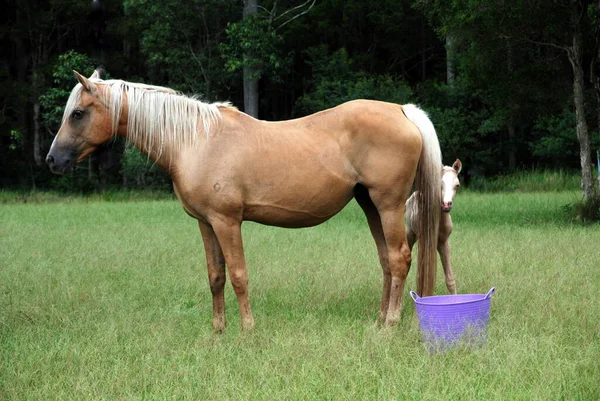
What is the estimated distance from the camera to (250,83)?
80.5 ft

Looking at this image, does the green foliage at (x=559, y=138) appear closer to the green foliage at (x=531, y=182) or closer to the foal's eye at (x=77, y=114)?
the green foliage at (x=531, y=182)

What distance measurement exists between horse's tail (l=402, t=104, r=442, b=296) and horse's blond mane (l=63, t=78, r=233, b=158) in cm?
176

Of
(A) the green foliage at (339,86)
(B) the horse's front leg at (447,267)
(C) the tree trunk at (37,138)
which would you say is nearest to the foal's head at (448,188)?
(B) the horse's front leg at (447,267)

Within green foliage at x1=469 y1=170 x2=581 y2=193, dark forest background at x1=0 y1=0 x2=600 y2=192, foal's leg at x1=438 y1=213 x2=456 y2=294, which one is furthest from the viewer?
dark forest background at x1=0 y1=0 x2=600 y2=192

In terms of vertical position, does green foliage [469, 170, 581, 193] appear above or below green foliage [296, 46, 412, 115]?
below

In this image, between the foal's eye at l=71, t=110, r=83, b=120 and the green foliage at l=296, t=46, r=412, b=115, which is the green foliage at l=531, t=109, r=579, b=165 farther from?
the foal's eye at l=71, t=110, r=83, b=120

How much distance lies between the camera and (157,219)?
52.4ft

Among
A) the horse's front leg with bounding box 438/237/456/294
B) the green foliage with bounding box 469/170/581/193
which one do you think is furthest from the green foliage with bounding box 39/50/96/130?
the horse's front leg with bounding box 438/237/456/294

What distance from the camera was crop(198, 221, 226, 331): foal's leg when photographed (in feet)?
20.1

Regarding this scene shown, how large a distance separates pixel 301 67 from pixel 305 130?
85.9ft

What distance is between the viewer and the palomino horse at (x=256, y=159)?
19.2 ft

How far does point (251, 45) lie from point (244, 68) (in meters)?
1.21

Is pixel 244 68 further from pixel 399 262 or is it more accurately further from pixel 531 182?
pixel 399 262

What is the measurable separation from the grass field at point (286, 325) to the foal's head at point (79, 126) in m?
1.43
